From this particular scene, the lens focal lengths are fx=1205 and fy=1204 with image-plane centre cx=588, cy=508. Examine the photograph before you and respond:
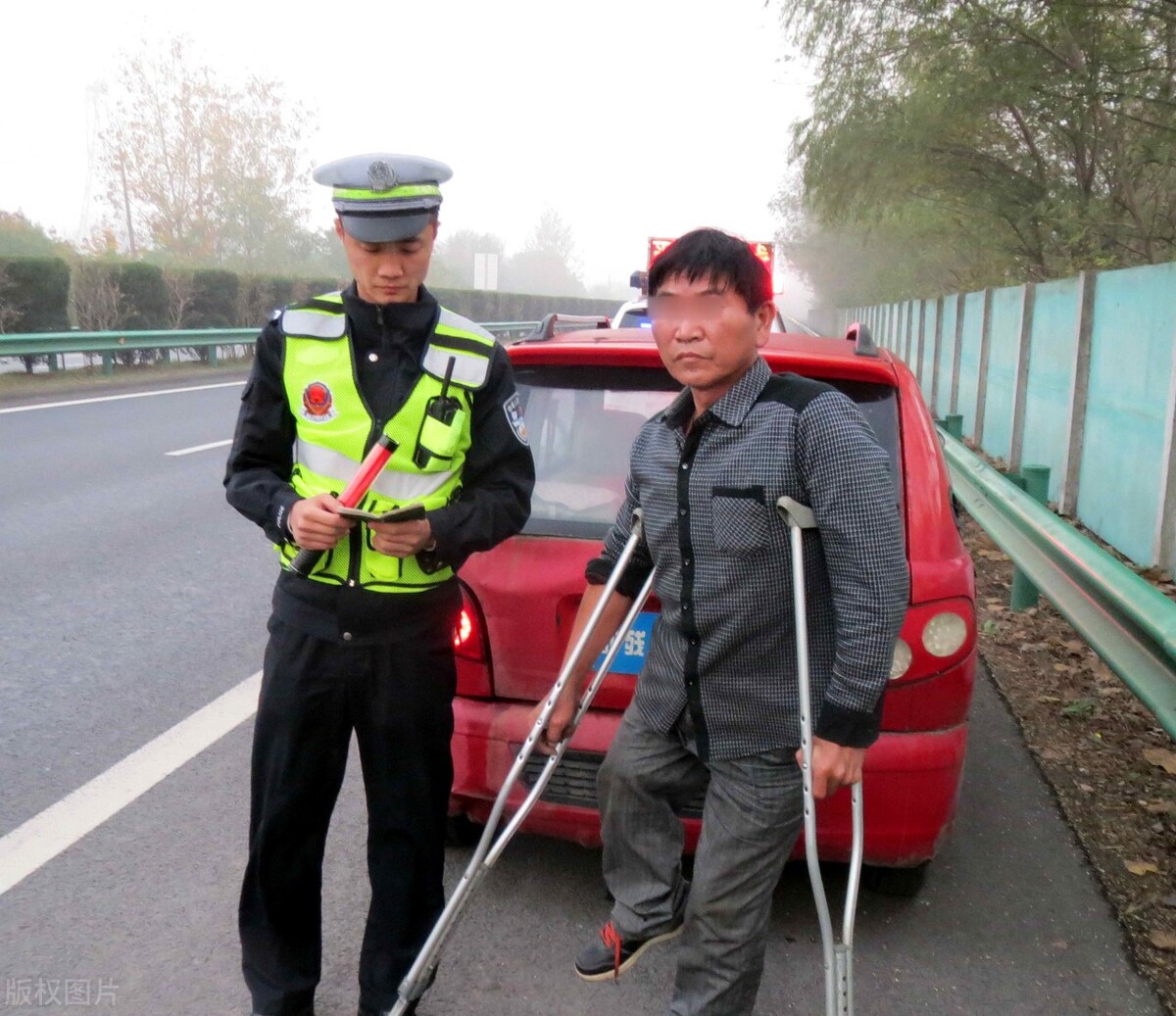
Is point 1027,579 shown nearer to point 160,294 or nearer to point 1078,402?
point 1078,402

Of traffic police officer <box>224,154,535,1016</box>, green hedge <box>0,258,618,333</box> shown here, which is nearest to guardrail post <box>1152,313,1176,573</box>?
traffic police officer <box>224,154,535,1016</box>

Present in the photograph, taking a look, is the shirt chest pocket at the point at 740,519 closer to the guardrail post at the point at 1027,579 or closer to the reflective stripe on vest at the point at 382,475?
the reflective stripe on vest at the point at 382,475

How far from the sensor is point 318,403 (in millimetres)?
2557

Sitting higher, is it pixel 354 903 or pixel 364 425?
pixel 364 425

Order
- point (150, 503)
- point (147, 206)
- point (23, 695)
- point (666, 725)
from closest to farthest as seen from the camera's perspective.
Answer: point (666, 725)
point (23, 695)
point (150, 503)
point (147, 206)

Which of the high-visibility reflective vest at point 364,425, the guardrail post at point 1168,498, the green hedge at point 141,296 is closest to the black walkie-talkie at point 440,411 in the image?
the high-visibility reflective vest at point 364,425

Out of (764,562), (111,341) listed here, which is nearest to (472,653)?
(764,562)

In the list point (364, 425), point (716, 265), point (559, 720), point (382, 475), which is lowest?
point (559, 720)

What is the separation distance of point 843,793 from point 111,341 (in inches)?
757

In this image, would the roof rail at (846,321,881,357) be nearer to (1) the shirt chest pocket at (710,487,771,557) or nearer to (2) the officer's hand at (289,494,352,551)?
(1) the shirt chest pocket at (710,487,771,557)

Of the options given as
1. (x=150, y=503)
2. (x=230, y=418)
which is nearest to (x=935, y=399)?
(x=230, y=418)

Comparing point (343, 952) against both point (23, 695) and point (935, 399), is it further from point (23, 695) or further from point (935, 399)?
point (935, 399)

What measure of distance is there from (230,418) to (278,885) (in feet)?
44.3

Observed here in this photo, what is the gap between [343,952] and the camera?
3158mm
